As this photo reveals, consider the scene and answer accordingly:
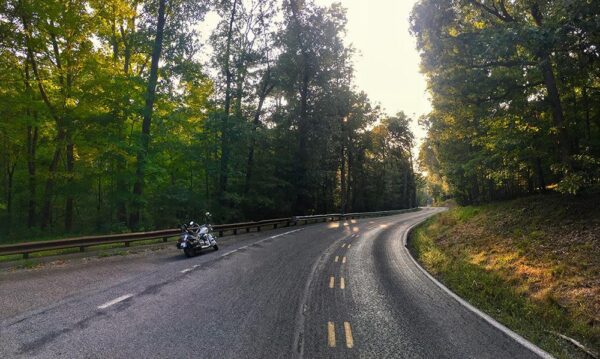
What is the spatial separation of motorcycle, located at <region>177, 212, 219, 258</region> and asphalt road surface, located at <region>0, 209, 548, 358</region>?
1.93 metres

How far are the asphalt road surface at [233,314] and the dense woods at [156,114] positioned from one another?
9.60 meters

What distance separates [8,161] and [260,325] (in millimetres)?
29804

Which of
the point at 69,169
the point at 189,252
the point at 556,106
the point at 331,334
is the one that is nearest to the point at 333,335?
the point at 331,334

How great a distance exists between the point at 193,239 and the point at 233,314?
769 centimetres

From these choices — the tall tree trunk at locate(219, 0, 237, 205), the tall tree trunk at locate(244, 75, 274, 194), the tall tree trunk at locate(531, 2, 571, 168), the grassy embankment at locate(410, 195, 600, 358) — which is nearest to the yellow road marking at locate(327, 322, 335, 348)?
the grassy embankment at locate(410, 195, 600, 358)

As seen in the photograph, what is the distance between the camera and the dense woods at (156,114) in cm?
1727

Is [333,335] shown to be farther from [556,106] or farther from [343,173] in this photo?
[343,173]

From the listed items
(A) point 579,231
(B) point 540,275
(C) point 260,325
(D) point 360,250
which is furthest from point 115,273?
(A) point 579,231

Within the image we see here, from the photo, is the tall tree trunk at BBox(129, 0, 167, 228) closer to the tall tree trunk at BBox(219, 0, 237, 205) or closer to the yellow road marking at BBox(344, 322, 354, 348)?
the tall tree trunk at BBox(219, 0, 237, 205)

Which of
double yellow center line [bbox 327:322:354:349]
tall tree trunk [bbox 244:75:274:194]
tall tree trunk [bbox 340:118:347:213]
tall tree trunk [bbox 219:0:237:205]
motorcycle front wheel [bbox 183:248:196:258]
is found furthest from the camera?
tall tree trunk [bbox 340:118:347:213]

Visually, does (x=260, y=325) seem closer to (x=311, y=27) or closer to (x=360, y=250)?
(x=360, y=250)

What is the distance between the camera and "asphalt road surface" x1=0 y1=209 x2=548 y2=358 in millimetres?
4992

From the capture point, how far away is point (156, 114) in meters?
20.6

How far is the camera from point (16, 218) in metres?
26.2
